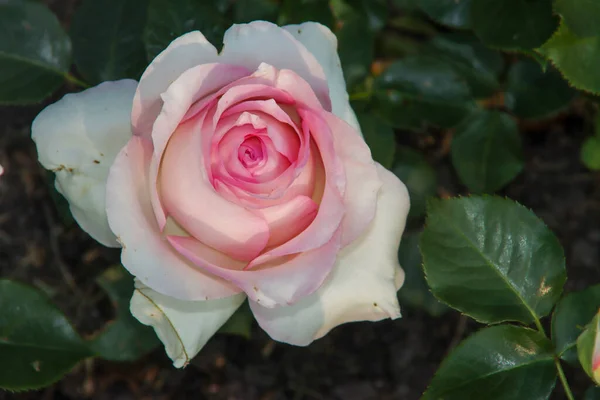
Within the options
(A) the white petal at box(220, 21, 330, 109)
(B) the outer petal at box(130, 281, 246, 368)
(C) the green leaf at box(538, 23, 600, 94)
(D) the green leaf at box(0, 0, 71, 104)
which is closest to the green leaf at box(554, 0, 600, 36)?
(C) the green leaf at box(538, 23, 600, 94)

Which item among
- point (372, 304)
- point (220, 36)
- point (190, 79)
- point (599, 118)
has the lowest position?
point (599, 118)

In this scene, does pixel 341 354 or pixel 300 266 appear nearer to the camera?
pixel 300 266

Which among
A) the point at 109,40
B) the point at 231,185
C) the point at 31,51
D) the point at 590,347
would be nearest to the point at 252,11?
the point at 109,40

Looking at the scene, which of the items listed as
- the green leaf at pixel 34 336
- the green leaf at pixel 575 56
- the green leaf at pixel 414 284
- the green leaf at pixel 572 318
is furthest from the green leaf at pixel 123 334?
Answer: the green leaf at pixel 575 56

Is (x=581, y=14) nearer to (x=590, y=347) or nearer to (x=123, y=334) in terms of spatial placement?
(x=590, y=347)

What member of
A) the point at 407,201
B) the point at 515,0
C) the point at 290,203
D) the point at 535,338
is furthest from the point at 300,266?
the point at 515,0

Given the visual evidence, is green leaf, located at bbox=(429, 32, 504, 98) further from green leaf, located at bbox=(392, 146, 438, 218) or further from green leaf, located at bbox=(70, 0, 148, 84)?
green leaf, located at bbox=(70, 0, 148, 84)

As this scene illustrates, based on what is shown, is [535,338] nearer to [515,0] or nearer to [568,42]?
→ [568,42]
